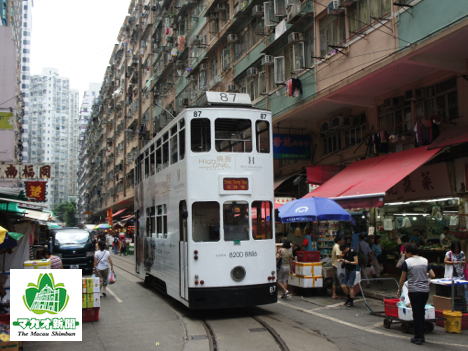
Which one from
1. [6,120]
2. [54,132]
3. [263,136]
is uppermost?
[54,132]

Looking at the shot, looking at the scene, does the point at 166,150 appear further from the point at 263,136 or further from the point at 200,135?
the point at 263,136

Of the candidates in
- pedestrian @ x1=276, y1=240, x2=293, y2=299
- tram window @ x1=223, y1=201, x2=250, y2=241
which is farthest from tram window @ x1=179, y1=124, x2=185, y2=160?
pedestrian @ x1=276, y1=240, x2=293, y2=299

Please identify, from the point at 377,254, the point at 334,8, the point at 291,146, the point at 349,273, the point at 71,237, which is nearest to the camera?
the point at 349,273

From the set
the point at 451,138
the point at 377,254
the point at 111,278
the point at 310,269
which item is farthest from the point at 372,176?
the point at 111,278

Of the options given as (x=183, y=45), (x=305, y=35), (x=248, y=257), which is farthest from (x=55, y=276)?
(x=183, y=45)

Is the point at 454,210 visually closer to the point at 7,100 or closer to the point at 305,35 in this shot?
the point at 305,35

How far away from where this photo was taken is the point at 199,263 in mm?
8719

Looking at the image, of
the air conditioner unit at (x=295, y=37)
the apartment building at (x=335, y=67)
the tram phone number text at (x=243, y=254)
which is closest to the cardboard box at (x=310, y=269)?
the tram phone number text at (x=243, y=254)

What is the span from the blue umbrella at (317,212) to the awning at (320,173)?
3323 millimetres

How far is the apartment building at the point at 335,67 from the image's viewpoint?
37.3 feet

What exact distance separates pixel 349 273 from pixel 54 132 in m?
128

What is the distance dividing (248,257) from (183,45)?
25249mm

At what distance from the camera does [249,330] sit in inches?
313

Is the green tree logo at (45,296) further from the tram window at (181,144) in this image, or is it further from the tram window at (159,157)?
the tram window at (159,157)
